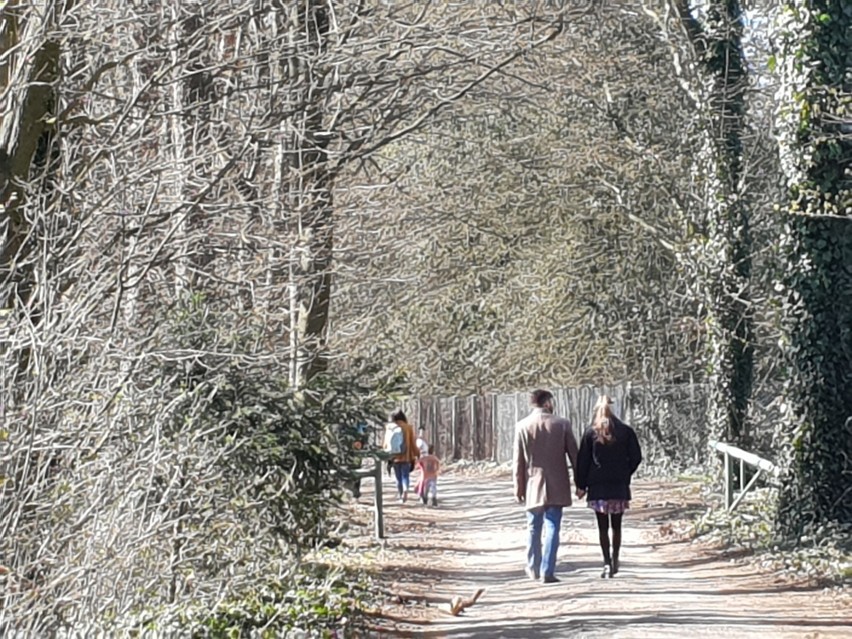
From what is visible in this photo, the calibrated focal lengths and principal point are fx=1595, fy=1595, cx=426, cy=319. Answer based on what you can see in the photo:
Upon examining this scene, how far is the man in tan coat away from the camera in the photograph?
15188 millimetres

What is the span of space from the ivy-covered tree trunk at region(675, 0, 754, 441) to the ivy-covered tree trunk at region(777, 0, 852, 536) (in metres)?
5.84

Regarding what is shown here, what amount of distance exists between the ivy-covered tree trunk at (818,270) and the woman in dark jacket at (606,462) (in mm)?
3120

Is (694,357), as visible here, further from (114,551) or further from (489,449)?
(114,551)

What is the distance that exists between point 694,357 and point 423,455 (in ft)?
27.5

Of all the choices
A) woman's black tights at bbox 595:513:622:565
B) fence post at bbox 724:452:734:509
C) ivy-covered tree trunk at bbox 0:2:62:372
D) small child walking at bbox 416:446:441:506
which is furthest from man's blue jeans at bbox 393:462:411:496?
ivy-covered tree trunk at bbox 0:2:62:372

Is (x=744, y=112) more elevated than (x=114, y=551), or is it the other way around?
(x=744, y=112)

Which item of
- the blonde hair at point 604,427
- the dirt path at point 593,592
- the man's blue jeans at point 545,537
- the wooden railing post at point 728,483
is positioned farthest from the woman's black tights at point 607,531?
the wooden railing post at point 728,483

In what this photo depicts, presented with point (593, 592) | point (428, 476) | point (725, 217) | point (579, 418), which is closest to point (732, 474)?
point (725, 217)

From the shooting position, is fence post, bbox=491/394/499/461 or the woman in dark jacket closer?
the woman in dark jacket

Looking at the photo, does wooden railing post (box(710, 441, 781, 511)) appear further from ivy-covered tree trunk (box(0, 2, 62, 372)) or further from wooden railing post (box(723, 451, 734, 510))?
ivy-covered tree trunk (box(0, 2, 62, 372))

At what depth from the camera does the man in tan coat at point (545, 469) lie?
1519 centimetres

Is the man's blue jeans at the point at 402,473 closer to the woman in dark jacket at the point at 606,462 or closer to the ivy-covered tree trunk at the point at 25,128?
the woman in dark jacket at the point at 606,462

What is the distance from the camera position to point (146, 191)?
46.3 ft

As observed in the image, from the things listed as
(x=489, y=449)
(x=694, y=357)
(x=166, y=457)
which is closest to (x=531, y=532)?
(x=166, y=457)
